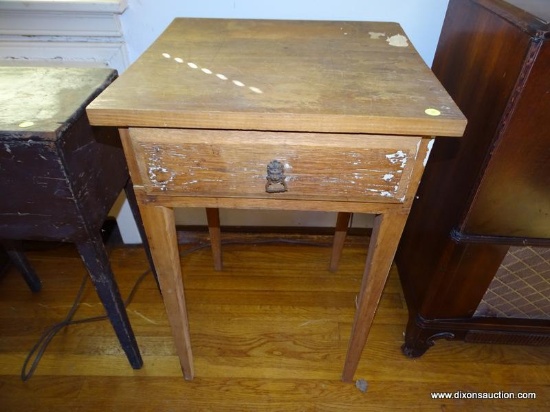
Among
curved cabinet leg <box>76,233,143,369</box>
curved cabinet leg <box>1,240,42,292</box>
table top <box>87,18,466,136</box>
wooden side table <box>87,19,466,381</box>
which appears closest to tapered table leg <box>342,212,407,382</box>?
wooden side table <box>87,19,466,381</box>

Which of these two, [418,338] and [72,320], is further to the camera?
[72,320]

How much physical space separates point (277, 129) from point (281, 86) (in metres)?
0.10

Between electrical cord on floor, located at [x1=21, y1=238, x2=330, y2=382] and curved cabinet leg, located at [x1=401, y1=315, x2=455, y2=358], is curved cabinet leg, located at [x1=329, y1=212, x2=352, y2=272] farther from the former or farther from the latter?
curved cabinet leg, located at [x1=401, y1=315, x2=455, y2=358]

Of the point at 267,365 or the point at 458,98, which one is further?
the point at 267,365

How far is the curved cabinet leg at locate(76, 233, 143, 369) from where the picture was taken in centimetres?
71

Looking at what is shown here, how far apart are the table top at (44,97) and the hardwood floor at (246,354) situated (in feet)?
2.32

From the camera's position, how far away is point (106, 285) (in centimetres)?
77

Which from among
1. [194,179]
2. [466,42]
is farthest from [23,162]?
[466,42]

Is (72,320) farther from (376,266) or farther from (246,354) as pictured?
(376,266)

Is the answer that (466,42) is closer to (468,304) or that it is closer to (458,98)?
(458,98)

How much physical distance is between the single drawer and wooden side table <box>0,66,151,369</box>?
0.45ft

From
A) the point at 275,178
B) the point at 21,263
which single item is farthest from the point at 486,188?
the point at 21,263

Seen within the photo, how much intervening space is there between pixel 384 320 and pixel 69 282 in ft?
3.45

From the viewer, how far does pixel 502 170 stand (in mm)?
677
